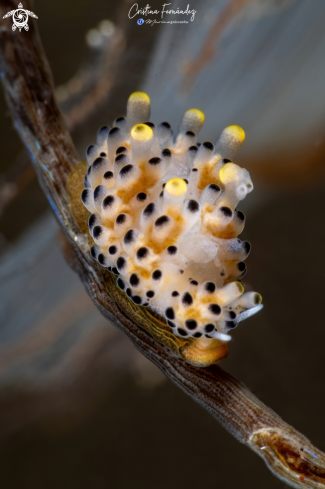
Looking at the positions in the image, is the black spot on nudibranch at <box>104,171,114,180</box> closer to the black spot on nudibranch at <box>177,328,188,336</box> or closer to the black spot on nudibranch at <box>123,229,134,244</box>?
the black spot on nudibranch at <box>123,229,134,244</box>

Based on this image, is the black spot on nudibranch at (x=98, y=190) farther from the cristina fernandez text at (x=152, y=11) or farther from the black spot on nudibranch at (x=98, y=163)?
the cristina fernandez text at (x=152, y=11)

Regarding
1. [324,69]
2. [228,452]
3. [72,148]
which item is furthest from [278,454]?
[324,69]

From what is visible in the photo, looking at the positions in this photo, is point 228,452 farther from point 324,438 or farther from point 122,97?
point 122,97

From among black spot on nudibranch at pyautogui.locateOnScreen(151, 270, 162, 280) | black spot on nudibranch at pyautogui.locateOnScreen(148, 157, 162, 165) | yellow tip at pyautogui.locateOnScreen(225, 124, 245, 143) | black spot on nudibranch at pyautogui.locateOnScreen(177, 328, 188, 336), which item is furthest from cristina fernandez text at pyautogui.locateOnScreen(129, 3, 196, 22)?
black spot on nudibranch at pyautogui.locateOnScreen(177, 328, 188, 336)

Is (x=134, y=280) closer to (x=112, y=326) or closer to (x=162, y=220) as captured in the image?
(x=162, y=220)

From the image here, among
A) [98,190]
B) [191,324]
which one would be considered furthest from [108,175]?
[191,324]
